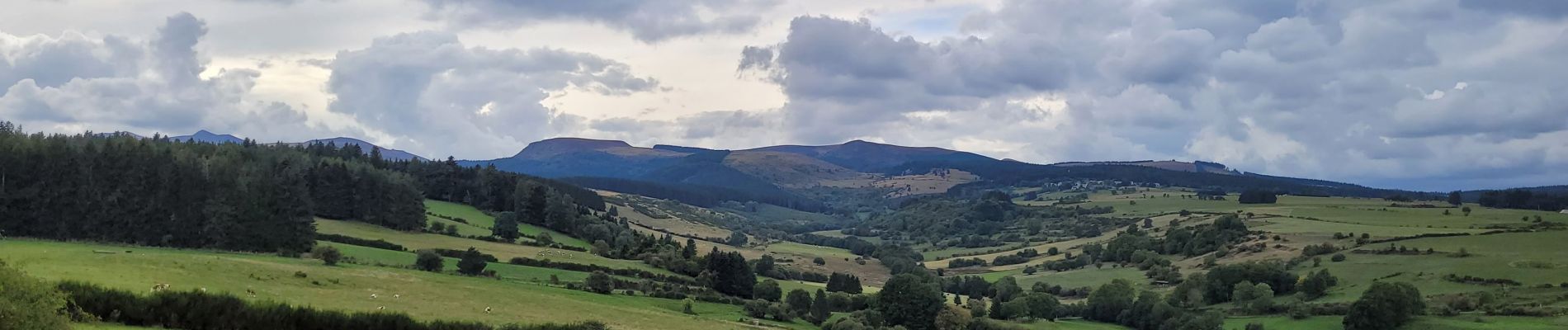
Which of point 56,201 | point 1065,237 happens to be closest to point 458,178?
point 56,201

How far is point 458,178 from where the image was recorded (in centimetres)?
14338

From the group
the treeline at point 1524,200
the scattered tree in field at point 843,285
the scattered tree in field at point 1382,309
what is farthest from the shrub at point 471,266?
the treeline at point 1524,200

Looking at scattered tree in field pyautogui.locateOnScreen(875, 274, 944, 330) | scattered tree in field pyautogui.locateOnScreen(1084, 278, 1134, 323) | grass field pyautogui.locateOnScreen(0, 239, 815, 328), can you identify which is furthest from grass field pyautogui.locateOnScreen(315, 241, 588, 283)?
scattered tree in field pyautogui.locateOnScreen(1084, 278, 1134, 323)

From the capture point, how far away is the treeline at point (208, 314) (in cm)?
2928

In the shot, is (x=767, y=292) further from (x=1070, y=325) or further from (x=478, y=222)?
(x=478, y=222)

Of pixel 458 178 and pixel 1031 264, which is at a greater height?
pixel 458 178

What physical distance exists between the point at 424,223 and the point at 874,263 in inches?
3053

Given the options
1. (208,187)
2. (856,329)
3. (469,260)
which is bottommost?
(856,329)

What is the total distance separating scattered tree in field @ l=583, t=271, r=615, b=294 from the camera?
65938mm

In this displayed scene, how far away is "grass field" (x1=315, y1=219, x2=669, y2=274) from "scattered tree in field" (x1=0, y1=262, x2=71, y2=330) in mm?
54969

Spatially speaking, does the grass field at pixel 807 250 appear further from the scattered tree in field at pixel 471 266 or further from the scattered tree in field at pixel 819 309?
the scattered tree in field at pixel 471 266

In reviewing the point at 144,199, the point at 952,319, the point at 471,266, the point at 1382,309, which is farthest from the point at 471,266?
the point at 1382,309

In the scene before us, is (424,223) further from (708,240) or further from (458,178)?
(708,240)

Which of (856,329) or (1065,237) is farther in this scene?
(1065,237)
